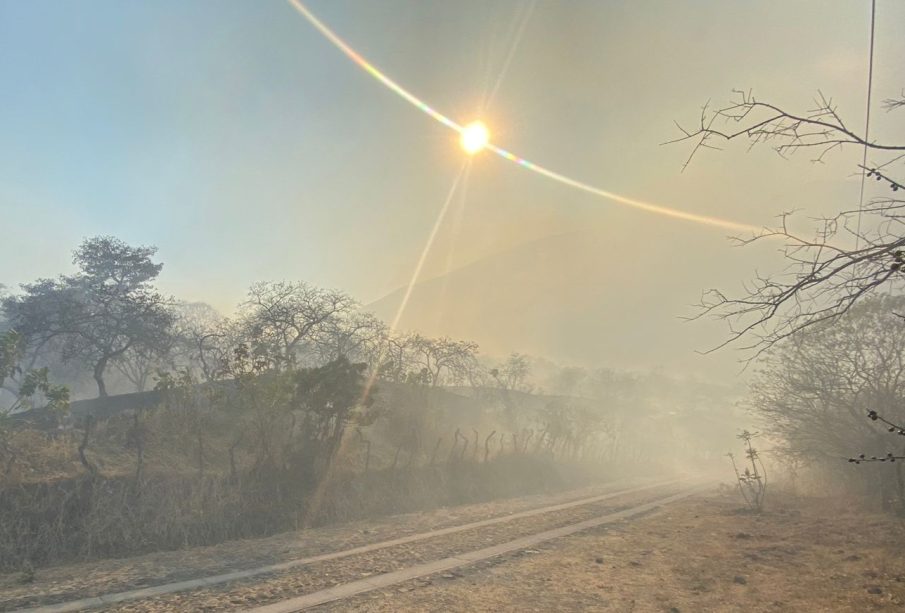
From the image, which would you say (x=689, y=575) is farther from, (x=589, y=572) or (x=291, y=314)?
(x=291, y=314)

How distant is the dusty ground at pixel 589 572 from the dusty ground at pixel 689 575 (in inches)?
0.9

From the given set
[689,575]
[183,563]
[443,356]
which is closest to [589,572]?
[689,575]

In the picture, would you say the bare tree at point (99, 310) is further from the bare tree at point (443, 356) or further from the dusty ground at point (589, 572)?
the dusty ground at point (589, 572)

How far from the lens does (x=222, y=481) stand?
49.7 feet

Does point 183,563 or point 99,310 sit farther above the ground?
point 99,310

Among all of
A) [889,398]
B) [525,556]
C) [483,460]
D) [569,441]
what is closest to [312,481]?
[525,556]

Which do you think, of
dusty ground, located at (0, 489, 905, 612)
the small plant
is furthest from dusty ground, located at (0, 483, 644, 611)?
the small plant

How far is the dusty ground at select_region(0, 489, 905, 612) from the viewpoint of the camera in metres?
7.36

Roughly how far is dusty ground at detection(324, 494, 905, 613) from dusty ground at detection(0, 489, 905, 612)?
23 mm

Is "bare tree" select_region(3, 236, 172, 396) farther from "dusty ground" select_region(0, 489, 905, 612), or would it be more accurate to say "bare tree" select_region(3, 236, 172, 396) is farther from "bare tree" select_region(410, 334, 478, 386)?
"dusty ground" select_region(0, 489, 905, 612)

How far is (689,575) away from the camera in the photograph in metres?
9.06

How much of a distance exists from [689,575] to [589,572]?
5.78 feet

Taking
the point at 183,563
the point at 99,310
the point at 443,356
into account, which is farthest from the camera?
the point at 443,356

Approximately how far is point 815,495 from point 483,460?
15.0 m
